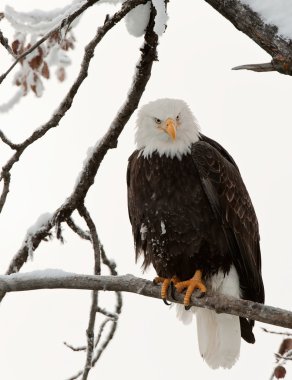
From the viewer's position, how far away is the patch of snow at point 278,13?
2.51 meters

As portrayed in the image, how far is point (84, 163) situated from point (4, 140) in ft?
2.95

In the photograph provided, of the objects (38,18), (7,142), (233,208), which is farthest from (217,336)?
(38,18)

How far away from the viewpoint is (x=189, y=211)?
14.4ft

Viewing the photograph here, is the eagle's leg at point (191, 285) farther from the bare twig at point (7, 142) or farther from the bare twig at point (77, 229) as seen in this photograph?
the bare twig at point (7, 142)

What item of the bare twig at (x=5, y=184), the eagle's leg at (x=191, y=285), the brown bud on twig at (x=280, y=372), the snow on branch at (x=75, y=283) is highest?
the bare twig at (x=5, y=184)

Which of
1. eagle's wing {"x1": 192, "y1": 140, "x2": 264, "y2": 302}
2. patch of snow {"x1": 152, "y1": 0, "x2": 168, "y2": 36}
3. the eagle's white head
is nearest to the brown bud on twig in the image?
eagle's wing {"x1": 192, "y1": 140, "x2": 264, "y2": 302}

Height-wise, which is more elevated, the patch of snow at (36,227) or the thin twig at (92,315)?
the patch of snow at (36,227)

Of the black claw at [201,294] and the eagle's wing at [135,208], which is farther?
the eagle's wing at [135,208]

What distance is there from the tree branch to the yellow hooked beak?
1802 mm

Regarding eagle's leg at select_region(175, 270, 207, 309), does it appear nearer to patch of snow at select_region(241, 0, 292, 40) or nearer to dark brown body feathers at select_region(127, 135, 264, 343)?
dark brown body feathers at select_region(127, 135, 264, 343)

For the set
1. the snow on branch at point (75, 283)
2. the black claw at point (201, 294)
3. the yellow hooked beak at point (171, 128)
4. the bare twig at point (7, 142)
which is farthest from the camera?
the yellow hooked beak at point (171, 128)

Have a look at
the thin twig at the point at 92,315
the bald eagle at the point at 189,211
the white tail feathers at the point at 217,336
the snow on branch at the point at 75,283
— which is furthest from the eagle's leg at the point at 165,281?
the snow on branch at the point at 75,283

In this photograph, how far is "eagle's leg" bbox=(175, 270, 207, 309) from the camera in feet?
14.0

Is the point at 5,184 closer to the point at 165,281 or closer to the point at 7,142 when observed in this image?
the point at 7,142
